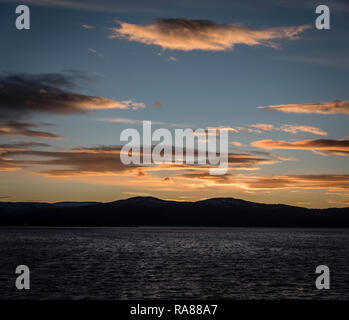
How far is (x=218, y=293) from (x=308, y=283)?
13.6m

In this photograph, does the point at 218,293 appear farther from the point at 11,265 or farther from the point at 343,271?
the point at 11,265

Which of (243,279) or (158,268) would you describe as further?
(158,268)

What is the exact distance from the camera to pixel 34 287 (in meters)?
43.7

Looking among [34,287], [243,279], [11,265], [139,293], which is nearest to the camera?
[139,293]

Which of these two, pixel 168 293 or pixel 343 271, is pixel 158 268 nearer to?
pixel 168 293

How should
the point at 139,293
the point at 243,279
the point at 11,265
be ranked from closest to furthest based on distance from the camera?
the point at 139,293, the point at 243,279, the point at 11,265
